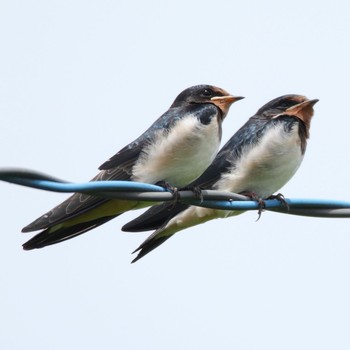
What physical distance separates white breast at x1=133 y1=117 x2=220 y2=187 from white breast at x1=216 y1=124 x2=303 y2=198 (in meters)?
0.34

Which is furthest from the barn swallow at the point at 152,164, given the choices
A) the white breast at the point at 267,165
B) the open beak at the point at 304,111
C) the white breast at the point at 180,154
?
the open beak at the point at 304,111

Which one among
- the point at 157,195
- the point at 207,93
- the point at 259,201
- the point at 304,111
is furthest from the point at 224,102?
the point at 157,195

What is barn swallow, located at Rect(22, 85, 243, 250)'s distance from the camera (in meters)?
5.20

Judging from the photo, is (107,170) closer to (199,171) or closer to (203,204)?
(199,171)

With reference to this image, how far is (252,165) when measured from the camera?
5.57 m

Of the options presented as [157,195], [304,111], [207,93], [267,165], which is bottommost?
[157,195]

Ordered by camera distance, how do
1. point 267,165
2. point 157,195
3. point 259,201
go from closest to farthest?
point 157,195 → point 259,201 → point 267,165

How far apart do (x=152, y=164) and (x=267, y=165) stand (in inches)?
26.4

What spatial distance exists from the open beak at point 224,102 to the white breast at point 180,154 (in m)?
0.22

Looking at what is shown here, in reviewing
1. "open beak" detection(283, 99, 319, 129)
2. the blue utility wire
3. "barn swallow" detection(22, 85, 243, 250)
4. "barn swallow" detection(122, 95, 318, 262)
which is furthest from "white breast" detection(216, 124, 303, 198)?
the blue utility wire

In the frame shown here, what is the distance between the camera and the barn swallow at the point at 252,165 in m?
5.57

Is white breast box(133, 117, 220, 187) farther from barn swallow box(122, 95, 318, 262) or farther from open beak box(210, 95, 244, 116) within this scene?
barn swallow box(122, 95, 318, 262)

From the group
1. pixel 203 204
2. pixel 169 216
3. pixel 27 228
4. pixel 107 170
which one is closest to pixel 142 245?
pixel 169 216

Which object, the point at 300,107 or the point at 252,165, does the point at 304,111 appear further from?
the point at 252,165
